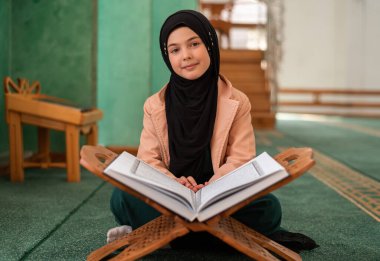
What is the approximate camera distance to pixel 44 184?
9.86 feet

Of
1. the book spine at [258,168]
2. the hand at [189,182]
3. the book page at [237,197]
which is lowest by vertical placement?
the hand at [189,182]

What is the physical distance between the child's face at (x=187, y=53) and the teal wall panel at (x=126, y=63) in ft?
7.97

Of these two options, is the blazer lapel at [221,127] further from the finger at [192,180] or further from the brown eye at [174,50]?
the brown eye at [174,50]

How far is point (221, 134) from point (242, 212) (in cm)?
26

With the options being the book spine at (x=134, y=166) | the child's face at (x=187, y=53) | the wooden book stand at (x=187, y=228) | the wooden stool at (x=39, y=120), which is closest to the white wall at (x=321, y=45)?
the wooden stool at (x=39, y=120)

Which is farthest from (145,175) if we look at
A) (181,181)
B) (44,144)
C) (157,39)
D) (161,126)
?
(157,39)

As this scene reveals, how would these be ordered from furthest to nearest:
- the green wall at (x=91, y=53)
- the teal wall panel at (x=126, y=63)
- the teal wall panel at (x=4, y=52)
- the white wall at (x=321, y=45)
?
the white wall at (x=321, y=45) < the teal wall panel at (x=126, y=63) < the green wall at (x=91, y=53) < the teal wall panel at (x=4, y=52)

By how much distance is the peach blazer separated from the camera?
1725mm

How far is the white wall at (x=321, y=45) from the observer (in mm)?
10625

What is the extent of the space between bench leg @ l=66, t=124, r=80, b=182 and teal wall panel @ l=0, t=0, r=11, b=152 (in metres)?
0.61

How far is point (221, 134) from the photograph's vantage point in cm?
173

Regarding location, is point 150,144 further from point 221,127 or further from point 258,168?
point 258,168

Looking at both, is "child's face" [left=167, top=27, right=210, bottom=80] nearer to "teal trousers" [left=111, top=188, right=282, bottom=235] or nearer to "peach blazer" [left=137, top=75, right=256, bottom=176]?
"peach blazer" [left=137, top=75, right=256, bottom=176]

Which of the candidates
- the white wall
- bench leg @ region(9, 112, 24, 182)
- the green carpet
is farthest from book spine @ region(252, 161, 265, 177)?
the white wall
